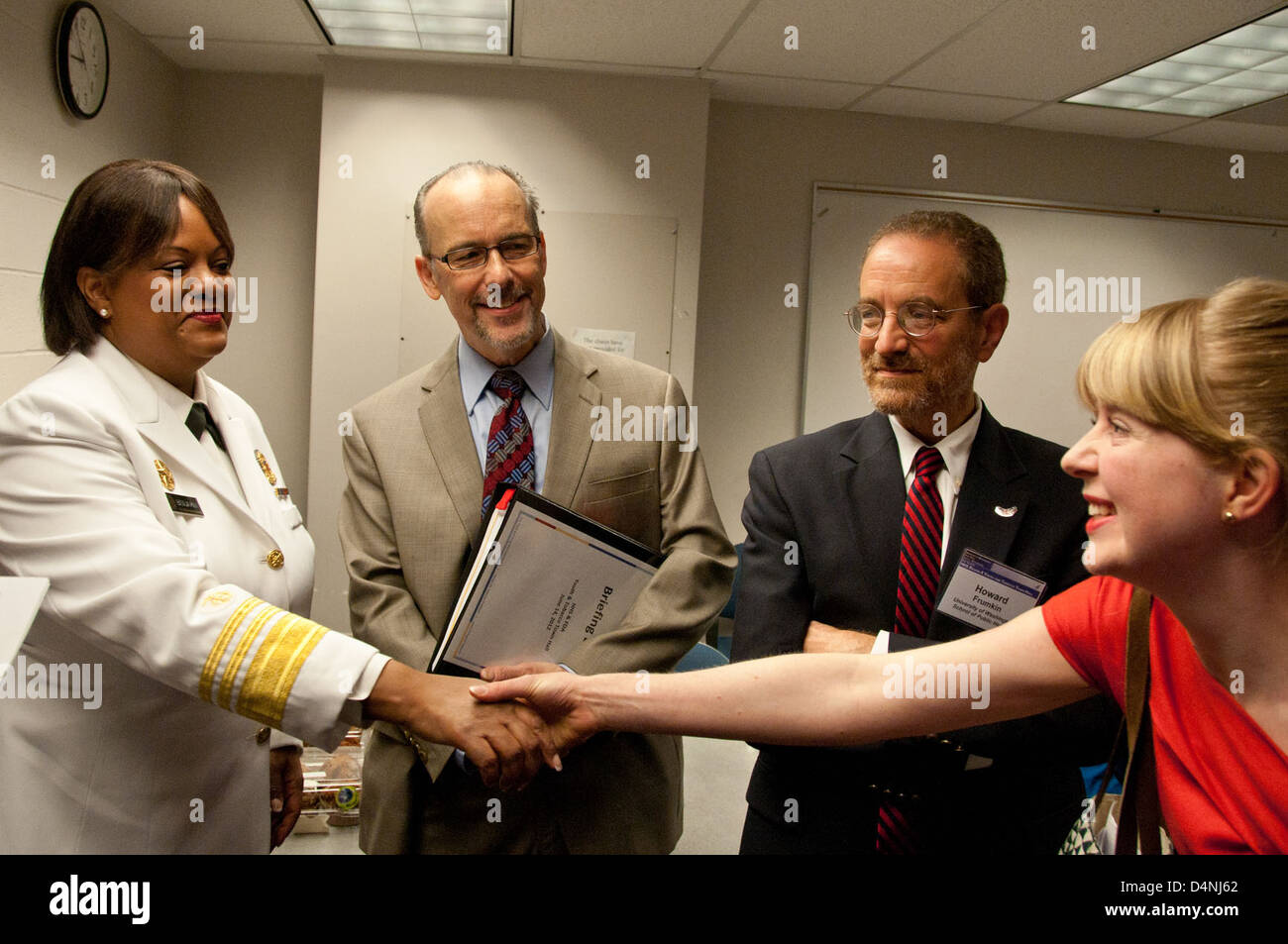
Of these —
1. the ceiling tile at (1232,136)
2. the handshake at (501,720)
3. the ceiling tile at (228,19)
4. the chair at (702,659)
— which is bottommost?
the chair at (702,659)

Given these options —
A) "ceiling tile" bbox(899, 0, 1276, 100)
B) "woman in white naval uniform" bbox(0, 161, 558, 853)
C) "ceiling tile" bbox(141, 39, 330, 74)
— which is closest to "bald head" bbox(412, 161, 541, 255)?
"woman in white naval uniform" bbox(0, 161, 558, 853)

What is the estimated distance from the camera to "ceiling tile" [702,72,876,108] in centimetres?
370

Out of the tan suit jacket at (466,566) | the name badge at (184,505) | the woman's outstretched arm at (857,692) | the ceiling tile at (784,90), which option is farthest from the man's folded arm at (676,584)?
the ceiling tile at (784,90)

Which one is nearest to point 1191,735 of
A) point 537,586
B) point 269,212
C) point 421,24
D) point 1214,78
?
point 537,586

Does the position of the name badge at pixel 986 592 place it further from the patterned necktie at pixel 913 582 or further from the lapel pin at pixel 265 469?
the lapel pin at pixel 265 469

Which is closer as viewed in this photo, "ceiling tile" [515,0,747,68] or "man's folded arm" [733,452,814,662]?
"man's folded arm" [733,452,814,662]

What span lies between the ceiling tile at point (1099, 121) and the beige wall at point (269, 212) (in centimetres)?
335

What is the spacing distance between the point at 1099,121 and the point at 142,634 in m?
4.55

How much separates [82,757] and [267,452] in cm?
55

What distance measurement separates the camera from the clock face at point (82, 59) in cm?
275

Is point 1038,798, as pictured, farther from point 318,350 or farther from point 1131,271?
point 1131,271

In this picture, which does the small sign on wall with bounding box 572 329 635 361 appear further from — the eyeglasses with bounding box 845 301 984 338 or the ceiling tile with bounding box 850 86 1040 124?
the eyeglasses with bounding box 845 301 984 338

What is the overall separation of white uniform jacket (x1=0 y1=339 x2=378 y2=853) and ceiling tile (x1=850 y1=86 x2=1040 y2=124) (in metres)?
3.45
